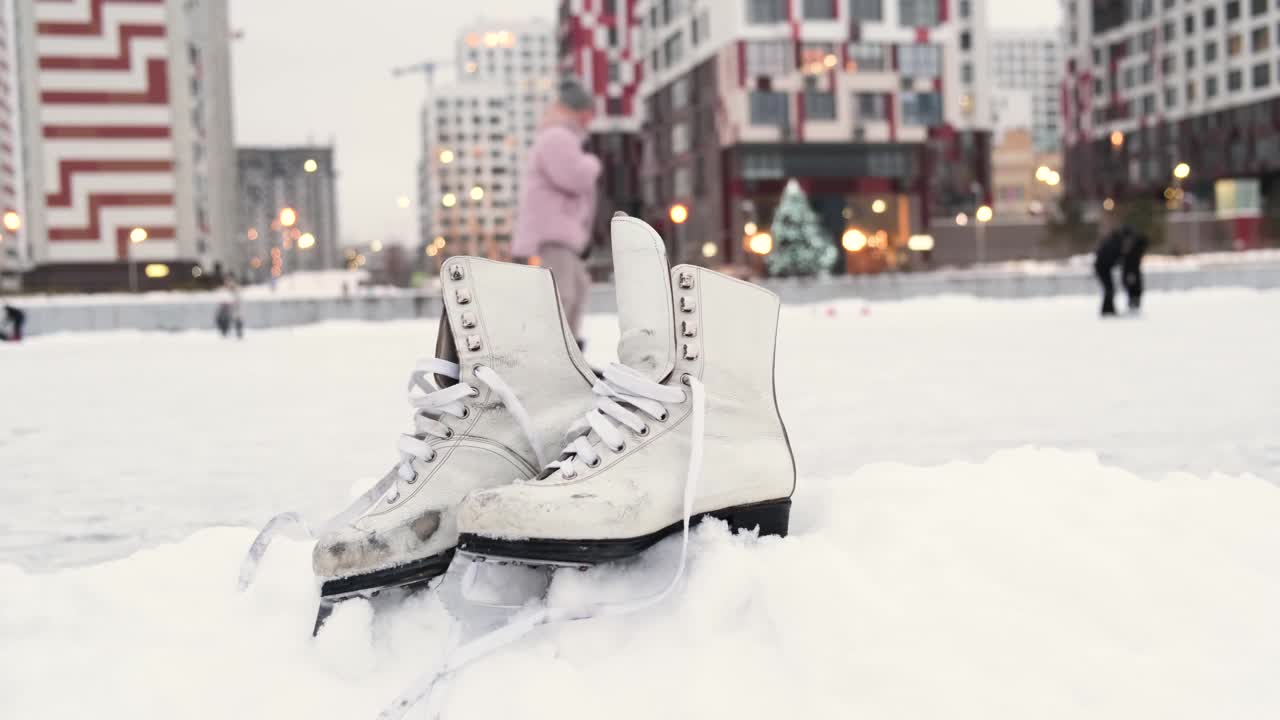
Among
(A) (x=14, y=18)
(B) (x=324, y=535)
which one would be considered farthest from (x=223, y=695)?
(A) (x=14, y=18)

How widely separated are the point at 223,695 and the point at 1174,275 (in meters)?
25.8

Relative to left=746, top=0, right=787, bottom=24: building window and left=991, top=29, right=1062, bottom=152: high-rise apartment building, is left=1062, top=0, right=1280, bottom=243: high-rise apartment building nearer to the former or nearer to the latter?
left=746, top=0, right=787, bottom=24: building window

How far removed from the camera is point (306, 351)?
1260 centimetres

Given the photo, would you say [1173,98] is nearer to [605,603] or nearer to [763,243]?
[763,243]

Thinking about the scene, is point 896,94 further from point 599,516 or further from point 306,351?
point 599,516

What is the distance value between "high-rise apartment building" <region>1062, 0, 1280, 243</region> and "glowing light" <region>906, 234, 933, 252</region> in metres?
15.8

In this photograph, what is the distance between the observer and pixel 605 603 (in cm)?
177

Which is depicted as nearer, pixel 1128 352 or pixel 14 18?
pixel 1128 352

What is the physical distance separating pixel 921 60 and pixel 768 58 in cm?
718

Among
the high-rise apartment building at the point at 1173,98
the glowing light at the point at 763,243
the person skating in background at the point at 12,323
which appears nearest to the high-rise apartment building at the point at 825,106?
the glowing light at the point at 763,243

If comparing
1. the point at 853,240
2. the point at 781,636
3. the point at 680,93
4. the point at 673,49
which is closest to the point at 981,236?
the point at 853,240

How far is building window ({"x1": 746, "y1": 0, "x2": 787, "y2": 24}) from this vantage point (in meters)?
45.2

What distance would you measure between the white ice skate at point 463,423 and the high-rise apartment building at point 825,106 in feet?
140

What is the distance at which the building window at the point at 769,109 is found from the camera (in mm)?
45969
